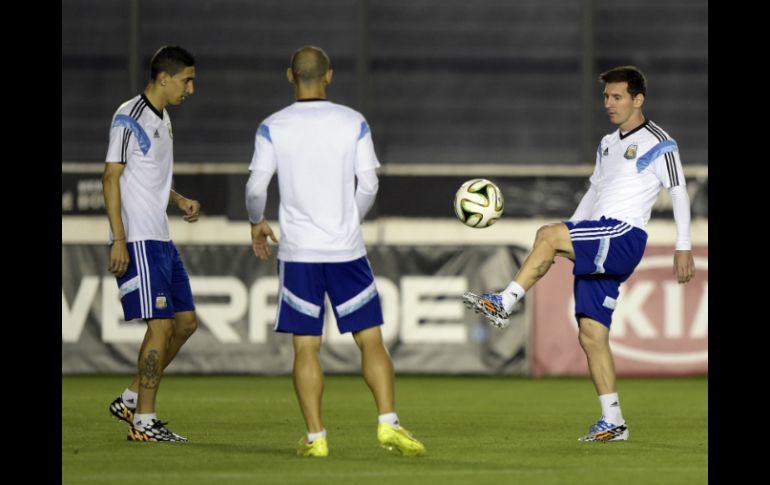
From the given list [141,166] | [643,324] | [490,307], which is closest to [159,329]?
[141,166]

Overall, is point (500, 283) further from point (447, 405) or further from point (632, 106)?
point (632, 106)

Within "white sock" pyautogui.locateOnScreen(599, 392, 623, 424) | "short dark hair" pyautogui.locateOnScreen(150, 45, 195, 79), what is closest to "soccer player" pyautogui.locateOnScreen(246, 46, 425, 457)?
"short dark hair" pyautogui.locateOnScreen(150, 45, 195, 79)

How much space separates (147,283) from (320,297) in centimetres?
141

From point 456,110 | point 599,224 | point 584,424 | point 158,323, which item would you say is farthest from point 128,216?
point 456,110

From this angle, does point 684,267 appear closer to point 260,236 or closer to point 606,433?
point 606,433

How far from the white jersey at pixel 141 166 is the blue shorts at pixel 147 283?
7 cm

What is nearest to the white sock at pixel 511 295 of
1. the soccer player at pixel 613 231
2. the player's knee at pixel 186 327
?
the soccer player at pixel 613 231

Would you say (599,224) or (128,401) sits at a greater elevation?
(599,224)

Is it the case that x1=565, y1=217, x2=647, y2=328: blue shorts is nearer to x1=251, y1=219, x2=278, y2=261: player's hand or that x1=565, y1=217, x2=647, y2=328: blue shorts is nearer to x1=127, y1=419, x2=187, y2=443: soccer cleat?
x1=251, y1=219, x2=278, y2=261: player's hand

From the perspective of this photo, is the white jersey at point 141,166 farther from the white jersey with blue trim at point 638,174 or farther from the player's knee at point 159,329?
the white jersey with blue trim at point 638,174

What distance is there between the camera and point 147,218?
884 cm

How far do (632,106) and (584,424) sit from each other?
2336 mm

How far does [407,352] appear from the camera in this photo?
15.6 metres

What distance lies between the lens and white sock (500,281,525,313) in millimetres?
8531
